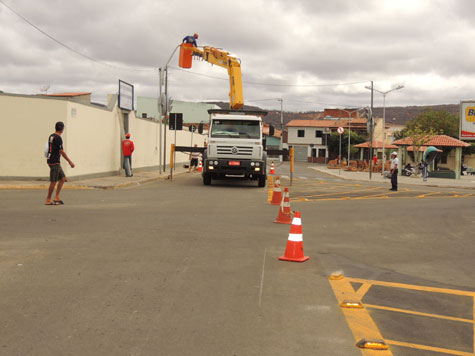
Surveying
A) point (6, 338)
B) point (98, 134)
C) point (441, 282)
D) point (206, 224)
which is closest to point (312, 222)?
point (206, 224)

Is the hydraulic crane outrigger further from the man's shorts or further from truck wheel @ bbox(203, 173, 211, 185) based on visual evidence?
the man's shorts

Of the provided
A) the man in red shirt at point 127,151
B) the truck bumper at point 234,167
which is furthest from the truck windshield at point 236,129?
the man in red shirt at point 127,151

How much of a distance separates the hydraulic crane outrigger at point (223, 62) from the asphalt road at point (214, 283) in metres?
15.8

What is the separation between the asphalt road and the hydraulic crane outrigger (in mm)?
15805


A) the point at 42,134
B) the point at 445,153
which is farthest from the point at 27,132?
the point at 445,153

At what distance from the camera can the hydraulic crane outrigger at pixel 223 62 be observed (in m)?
27.8

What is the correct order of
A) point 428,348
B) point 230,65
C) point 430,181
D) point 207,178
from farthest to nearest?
point 430,181, point 230,65, point 207,178, point 428,348

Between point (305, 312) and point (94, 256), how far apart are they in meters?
3.50

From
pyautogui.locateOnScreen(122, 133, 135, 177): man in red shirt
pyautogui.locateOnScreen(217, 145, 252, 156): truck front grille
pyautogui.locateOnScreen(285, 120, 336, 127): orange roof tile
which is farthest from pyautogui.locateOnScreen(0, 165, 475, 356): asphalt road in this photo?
pyautogui.locateOnScreen(285, 120, 336, 127): orange roof tile

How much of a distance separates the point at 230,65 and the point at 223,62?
0.49 m

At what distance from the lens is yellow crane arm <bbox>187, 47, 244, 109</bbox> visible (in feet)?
91.3

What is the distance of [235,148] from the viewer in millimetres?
21516

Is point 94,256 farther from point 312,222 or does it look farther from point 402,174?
point 402,174

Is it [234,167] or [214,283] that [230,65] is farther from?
[214,283]
